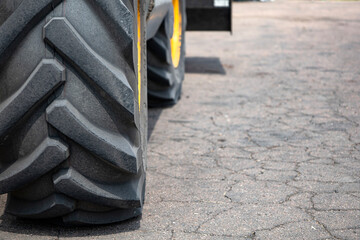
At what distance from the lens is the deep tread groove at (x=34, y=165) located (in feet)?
7.07

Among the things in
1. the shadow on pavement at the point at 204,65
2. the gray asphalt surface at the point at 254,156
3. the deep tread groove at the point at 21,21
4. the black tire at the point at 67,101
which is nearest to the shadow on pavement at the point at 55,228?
the gray asphalt surface at the point at 254,156

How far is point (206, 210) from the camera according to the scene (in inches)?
106

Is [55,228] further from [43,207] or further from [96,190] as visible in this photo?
[96,190]

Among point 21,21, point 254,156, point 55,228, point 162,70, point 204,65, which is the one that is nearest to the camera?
point 21,21

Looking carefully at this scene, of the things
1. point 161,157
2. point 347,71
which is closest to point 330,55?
point 347,71

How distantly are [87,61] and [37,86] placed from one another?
0.63ft

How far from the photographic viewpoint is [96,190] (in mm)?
2258

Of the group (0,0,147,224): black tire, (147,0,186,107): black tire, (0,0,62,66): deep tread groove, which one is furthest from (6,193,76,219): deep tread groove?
(147,0,186,107): black tire

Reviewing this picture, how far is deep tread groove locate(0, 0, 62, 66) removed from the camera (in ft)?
6.78

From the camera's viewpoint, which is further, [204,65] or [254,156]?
[204,65]

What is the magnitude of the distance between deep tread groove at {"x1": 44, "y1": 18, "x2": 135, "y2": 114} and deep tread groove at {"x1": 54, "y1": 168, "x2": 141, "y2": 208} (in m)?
0.32

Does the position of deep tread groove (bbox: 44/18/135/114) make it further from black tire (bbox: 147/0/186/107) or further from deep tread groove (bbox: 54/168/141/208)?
black tire (bbox: 147/0/186/107)

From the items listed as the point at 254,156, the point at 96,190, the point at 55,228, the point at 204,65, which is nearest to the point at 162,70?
the point at 254,156

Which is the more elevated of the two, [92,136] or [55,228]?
[92,136]
